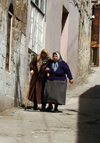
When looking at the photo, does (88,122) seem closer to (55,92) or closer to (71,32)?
(55,92)

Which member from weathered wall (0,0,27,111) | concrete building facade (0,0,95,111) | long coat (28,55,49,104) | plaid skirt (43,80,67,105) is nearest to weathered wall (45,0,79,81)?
concrete building facade (0,0,95,111)

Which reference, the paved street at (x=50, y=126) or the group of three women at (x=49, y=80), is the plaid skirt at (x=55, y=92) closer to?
the group of three women at (x=49, y=80)

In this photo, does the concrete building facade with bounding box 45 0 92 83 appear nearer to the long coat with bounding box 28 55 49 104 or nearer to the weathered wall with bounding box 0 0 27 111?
the weathered wall with bounding box 0 0 27 111

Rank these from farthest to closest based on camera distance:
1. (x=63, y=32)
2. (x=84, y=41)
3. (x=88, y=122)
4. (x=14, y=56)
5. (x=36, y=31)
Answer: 1. (x=84, y=41)
2. (x=63, y=32)
3. (x=36, y=31)
4. (x=14, y=56)
5. (x=88, y=122)

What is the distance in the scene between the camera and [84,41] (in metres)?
19.2

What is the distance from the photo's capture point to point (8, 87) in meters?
8.56

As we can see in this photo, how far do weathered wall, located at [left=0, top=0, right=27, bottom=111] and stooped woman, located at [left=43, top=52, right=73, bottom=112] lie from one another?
83cm

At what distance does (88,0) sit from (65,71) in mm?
11740

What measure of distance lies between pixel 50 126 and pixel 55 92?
2111 mm

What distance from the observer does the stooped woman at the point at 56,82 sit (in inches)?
346

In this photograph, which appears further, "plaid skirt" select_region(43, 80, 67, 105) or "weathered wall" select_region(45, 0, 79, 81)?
"weathered wall" select_region(45, 0, 79, 81)

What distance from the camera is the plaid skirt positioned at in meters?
8.77

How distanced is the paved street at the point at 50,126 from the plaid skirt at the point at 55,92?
0.34m

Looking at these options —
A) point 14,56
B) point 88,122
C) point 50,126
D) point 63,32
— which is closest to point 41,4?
point 14,56
